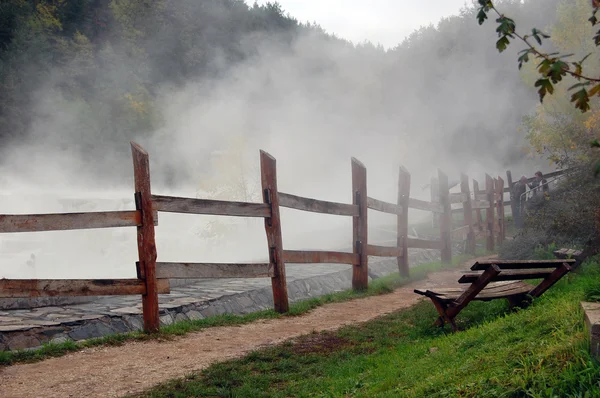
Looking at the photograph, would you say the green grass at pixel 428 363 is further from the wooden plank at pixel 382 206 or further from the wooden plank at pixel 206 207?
the wooden plank at pixel 382 206

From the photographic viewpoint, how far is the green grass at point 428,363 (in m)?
2.68

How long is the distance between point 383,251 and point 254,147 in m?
15.9

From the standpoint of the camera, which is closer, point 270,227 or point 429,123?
point 270,227

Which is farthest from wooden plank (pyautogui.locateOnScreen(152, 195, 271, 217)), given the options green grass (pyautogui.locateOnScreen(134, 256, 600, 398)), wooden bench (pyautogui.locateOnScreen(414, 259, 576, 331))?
wooden bench (pyautogui.locateOnScreen(414, 259, 576, 331))

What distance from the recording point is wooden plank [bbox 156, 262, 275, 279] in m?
5.45

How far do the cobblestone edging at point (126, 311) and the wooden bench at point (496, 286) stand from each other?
2884 millimetres

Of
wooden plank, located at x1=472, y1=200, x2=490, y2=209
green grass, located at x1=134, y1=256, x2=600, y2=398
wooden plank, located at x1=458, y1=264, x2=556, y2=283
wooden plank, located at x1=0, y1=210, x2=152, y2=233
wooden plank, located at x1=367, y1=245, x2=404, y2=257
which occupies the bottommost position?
green grass, located at x1=134, y1=256, x2=600, y2=398

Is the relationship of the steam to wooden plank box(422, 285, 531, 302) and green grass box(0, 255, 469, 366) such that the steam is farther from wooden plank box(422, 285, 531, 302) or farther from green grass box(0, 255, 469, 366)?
wooden plank box(422, 285, 531, 302)

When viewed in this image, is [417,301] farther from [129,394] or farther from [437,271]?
[129,394]

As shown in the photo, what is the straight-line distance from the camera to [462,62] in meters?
43.0

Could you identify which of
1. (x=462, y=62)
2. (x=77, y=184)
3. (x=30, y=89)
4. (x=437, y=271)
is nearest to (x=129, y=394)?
(x=437, y=271)

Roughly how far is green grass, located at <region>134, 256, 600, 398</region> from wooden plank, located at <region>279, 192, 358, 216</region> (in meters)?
1.89

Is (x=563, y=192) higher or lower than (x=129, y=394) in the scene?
higher

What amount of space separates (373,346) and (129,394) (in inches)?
88.9
